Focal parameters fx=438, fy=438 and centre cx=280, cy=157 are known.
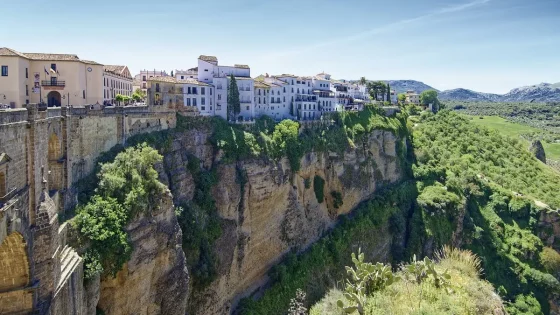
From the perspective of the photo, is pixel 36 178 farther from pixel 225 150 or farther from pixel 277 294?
pixel 277 294

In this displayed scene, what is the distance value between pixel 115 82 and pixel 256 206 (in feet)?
50.4

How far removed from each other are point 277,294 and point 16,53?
2295 cm

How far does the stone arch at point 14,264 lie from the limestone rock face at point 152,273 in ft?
16.3

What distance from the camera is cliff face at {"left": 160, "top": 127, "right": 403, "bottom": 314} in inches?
1093

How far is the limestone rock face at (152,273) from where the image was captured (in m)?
19.4

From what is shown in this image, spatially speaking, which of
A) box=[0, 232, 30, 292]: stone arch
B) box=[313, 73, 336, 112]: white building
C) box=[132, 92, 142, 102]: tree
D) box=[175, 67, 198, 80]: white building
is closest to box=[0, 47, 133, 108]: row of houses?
box=[132, 92, 142, 102]: tree

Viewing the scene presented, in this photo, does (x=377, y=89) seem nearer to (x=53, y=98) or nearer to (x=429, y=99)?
(x=429, y=99)

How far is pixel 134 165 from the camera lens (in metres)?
22.3

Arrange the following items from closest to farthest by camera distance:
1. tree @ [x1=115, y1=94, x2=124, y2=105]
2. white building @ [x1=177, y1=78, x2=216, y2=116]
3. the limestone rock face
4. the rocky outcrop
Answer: the limestone rock face < tree @ [x1=115, y1=94, x2=124, y2=105] < white building @ [x1=177, y1=78, x2=216, y2=116] < the rocky outcrop

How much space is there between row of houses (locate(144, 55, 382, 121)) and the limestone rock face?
41.1 feet

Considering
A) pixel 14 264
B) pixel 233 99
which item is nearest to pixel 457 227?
pixel 233 99

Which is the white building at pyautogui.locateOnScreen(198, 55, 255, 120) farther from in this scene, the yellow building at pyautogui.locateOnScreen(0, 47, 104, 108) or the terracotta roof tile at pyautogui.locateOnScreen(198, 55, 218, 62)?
the yellow building at pyautogui.locateOnScreen(0, 47, 104, 108)

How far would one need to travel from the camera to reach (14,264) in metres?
13.9

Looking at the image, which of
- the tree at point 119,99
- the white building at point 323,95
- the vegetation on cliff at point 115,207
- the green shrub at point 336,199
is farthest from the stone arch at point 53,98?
the white building at point 323,95
